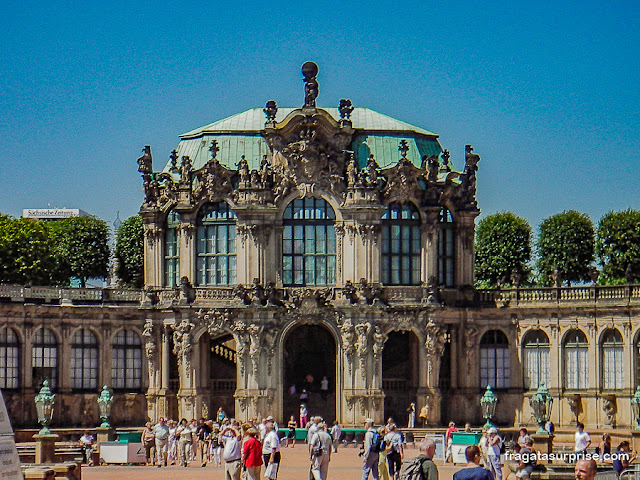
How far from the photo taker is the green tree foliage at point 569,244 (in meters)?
102

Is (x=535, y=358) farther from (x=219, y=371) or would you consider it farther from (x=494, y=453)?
(x=494, y=453)

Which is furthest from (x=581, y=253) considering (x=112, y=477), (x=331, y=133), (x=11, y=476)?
(x=11, y=476)

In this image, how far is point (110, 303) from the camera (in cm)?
8462

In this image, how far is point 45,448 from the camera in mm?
61688

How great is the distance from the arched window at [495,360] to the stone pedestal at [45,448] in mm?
29095

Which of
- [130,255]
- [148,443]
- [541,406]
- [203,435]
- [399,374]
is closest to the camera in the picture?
[148,443]

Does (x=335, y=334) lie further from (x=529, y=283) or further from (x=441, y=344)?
(x=529, y=283)

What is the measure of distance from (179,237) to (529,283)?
29.9 meters

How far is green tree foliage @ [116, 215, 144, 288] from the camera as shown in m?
109

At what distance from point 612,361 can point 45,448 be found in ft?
100

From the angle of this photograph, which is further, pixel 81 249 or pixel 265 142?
pixel 81 249

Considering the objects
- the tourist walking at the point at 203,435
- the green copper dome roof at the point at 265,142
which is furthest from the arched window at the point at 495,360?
the tourist walking at the point at 203,435

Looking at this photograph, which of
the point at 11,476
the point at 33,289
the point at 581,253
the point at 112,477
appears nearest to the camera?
the point at 11,476
